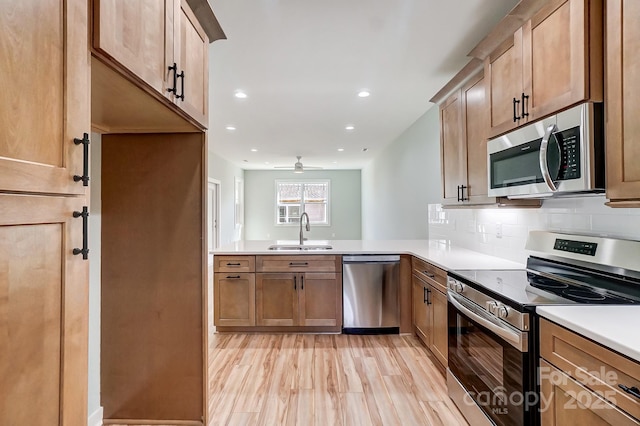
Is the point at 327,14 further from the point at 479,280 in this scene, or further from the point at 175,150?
the point at 479,280

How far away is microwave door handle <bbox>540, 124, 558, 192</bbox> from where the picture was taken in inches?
60.4

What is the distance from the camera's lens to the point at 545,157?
1.55 metres

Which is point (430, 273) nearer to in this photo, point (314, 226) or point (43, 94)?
point (43, 94)

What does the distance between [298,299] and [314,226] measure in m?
7.14

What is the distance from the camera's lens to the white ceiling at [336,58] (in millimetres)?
2059

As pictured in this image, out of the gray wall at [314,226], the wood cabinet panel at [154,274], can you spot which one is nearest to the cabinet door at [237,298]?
the wood cabinet panel at [154,274]

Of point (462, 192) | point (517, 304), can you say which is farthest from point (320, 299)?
point (517, 304)

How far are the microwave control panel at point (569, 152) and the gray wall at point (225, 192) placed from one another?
6603mm

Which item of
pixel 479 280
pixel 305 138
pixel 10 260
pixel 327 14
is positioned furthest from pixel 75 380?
pixel 305 138

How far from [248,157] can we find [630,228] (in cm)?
709

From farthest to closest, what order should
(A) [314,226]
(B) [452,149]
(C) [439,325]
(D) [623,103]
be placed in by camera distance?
1. (A) [314,226]
2. (B) [452,149]
3. (C) [439,325]
4. (D) [623,103]

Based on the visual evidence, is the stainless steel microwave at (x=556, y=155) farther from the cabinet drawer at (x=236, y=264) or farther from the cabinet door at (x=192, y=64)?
the cabinet drawer at (x=236, y=264)

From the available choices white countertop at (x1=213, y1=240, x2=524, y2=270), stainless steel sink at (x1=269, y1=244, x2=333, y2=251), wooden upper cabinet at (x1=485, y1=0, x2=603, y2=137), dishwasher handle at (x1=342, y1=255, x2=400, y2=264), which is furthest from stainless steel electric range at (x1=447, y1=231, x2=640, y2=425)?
stainless steel sink at (x1=269, y1=244, x2=333, y2=251)

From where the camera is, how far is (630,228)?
1.53m
